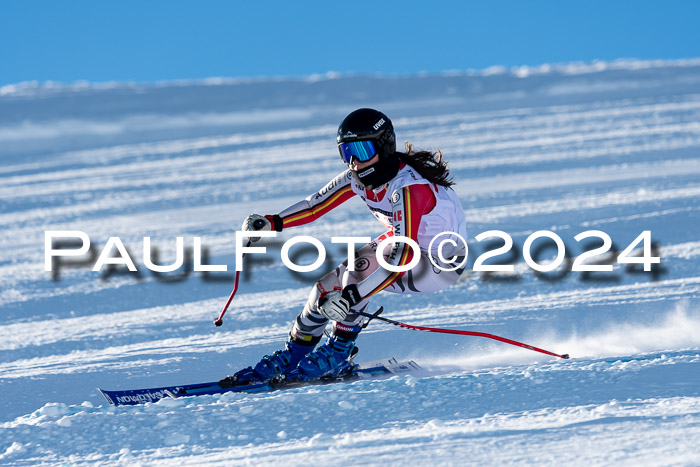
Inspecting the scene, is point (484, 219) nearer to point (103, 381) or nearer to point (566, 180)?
point (566, 180)

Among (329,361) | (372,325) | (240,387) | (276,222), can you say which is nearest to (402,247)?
(329,361)

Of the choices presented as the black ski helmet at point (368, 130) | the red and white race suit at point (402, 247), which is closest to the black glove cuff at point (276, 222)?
the red and white race suit at point (402, 247)

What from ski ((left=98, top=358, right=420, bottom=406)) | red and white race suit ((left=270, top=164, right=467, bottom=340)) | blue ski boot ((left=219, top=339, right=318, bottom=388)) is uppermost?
red and white race suit ((left=270, top=164, right=467, bottom=340))

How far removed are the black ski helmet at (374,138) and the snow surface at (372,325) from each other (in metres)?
0.86

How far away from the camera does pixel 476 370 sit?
3.83m

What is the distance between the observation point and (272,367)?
12.6 ft

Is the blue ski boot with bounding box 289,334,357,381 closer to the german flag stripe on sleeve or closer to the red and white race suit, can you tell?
the red and white race suit

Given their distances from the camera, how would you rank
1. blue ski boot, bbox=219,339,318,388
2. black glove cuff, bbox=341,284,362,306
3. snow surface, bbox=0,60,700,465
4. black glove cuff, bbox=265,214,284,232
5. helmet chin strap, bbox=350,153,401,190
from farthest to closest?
1. black glove cuff, bbox=265,214,284,232
2. blue ski boot, bbox=219,339,318,388
3. helmet chin strap, bbox=350,153,401,190
4. black glove cuff, bbox=341,284,362,306
5. snow surface, bbox=0,60,700,465

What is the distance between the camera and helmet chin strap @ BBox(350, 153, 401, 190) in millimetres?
3572

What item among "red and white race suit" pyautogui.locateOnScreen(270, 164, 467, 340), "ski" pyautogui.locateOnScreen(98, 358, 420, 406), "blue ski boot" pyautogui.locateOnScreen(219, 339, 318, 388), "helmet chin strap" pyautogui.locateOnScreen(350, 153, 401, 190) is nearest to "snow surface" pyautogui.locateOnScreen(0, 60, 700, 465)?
"ski" pyautogui.locateOnScreen(98, 358, 420, 406)

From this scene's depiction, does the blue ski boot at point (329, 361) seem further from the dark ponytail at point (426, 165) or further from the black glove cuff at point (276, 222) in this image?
the dark ponytail at point (426, 165)

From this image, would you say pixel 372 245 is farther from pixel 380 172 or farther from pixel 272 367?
pixel 272 367

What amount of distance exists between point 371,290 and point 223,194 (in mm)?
5937

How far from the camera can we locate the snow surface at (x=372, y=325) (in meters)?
2.88
